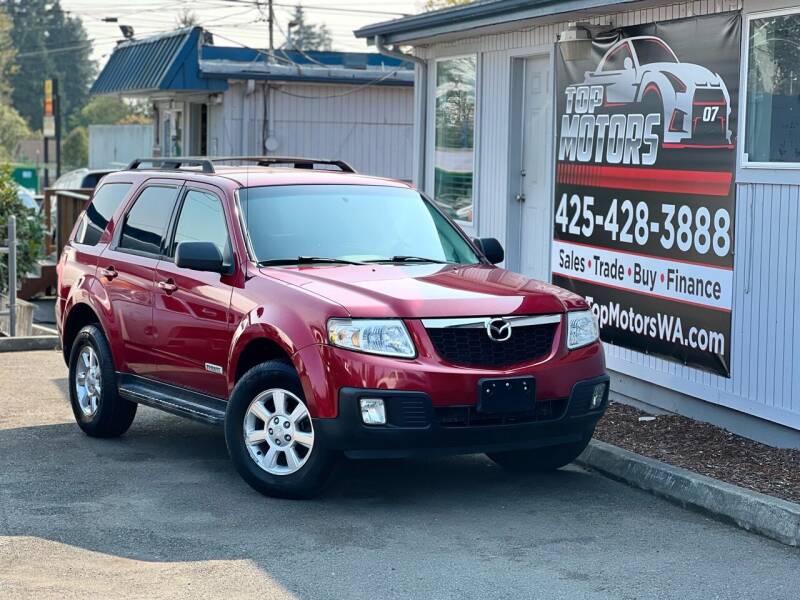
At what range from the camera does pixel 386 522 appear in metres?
6.87

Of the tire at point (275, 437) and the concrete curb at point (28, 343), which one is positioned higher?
the tire at point (275, 437)

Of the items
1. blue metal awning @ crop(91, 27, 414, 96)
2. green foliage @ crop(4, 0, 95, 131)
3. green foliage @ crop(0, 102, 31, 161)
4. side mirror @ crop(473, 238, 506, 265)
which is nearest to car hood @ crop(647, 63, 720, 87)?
side mirror @ crop(473, 238, 506, 265)

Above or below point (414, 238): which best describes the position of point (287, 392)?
below

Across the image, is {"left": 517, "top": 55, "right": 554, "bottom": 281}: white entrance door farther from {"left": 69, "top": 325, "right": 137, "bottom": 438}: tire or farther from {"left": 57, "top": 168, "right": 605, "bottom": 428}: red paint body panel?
{"left": 69, "top": 325, "right": 137, "bottom": 438}: tire

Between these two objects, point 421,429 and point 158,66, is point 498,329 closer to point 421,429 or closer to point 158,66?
point 421,429

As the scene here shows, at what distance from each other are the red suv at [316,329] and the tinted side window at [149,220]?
0.05ft

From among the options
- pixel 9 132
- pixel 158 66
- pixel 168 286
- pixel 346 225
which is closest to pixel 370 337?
pixel 346 225

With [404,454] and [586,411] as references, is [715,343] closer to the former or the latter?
[586,411]

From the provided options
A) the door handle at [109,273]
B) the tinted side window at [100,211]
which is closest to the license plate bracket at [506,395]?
the door handle at [109,273]

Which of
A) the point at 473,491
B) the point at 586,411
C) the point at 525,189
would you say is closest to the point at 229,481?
the point at 473,491

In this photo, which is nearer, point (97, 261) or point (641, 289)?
point (97, 261)

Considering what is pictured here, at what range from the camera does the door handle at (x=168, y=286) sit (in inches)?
321

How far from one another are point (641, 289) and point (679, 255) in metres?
0.57

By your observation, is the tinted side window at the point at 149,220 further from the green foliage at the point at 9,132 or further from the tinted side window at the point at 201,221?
the green foliage at the point at 9,132
